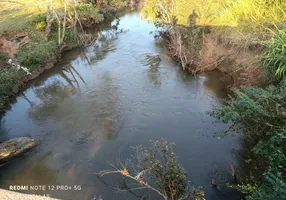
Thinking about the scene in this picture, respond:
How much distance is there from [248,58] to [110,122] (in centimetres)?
822

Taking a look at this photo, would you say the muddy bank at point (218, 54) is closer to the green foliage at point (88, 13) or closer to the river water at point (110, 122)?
the river water at point (110, 122)

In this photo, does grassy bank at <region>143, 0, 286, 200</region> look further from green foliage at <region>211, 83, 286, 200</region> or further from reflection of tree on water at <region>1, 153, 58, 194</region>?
reflection of tree on water at <region>1, 153, 58, 194</region>

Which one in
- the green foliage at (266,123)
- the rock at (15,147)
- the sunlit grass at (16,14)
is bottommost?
the rock at (15,147)

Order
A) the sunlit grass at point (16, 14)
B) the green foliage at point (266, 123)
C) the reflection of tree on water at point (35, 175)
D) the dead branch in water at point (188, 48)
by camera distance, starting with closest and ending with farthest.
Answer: the green foliage at point (266, 123) → the reflection of tree on water at point (35, 175) → the dead branch in water at point (188, 48) → the sunlit grass at point (16, 14)

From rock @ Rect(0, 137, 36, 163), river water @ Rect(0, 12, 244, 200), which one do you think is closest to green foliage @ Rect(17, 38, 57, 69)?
river water @ Rect(0, 12, 244, 200)

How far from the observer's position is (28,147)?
9188 millimetres

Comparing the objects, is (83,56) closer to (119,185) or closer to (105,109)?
(105,109)

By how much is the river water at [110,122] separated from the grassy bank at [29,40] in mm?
934

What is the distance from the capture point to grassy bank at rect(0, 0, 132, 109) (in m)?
13.8

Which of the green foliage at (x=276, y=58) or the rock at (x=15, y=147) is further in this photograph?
the rock at (x=15, y=147)

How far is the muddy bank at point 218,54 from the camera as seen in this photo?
1175 cm

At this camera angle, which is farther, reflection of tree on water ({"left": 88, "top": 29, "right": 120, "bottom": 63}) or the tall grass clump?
reflection of tree on water ({"left": 88, "top": 29, "right": 120, "bottom": 63})

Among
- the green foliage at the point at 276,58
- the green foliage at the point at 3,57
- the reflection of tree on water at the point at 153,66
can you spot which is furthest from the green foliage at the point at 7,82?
the green foliage at the point at 276,58

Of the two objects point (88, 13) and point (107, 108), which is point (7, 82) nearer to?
point (107, 108)
